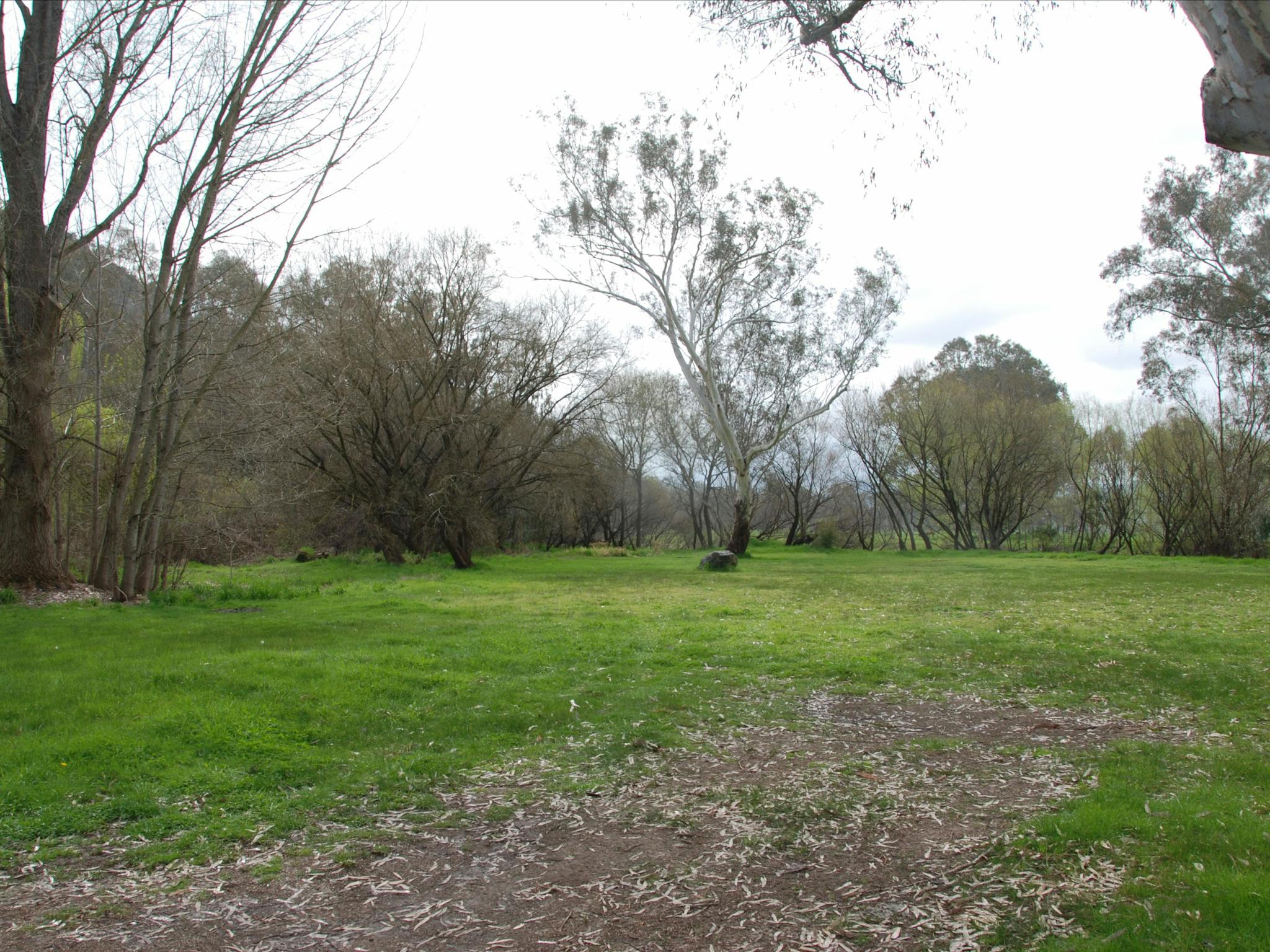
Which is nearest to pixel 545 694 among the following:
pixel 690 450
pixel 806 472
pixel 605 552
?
pixel 605 552

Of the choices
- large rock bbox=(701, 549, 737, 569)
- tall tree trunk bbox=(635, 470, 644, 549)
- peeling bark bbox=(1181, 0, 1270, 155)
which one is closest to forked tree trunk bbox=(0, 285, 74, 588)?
peeling bark bbox=(1181, 0, 1270, 155)

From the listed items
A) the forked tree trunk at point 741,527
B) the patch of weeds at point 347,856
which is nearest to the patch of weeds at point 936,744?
the patch of weeds at point 347,856

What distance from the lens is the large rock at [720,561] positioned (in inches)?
950

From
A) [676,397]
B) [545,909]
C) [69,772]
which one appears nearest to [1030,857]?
[545,909]

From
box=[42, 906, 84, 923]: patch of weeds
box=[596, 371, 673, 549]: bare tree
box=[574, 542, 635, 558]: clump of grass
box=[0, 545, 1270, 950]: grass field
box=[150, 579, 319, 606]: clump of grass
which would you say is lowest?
box=[574, 542, 635, 558]: clump of grass

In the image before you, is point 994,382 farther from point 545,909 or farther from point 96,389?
point 545,909

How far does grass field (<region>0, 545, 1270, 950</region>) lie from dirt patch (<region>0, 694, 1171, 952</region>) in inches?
11.2

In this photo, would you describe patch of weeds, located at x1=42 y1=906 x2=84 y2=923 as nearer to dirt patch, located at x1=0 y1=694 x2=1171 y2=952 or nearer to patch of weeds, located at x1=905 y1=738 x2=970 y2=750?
dirt patch, located at x1=0 y1=694 x2=1171 y2=952

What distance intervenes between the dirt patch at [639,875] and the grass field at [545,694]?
0.29m

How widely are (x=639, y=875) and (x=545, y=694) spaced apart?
3.35 meters

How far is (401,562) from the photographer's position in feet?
81.3

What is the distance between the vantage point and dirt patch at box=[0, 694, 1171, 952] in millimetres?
3250

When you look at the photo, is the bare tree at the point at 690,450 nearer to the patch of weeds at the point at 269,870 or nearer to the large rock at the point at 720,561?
the large rock at the point at 720,561

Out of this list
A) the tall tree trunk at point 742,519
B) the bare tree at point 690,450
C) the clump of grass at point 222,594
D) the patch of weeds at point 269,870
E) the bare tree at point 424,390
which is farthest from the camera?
the bare tree at point 690,450
